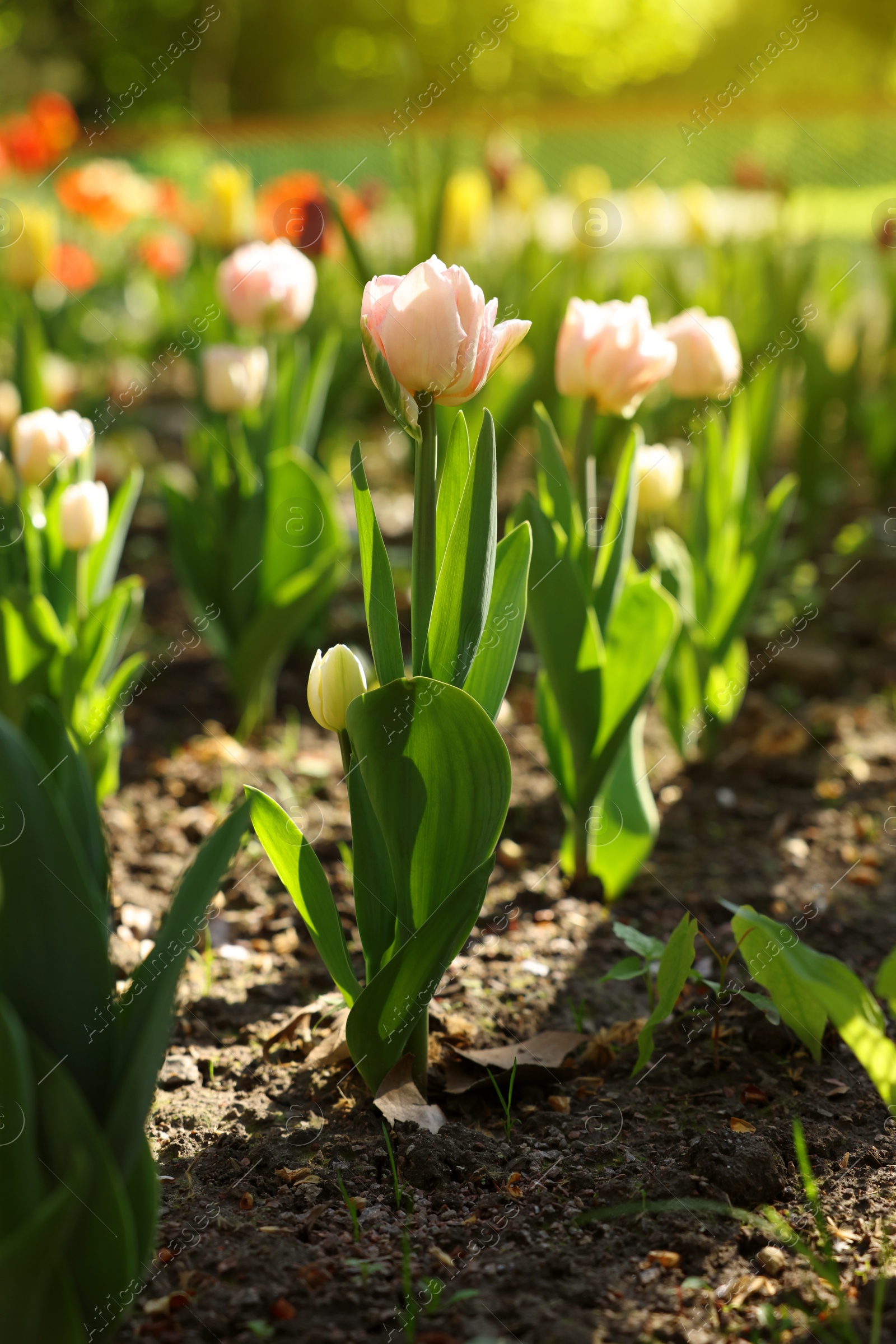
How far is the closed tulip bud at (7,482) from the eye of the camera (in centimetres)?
203

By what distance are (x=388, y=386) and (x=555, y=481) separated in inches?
24.5

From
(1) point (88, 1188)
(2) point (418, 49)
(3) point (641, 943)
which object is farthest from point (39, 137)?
(2) point (418, 49)

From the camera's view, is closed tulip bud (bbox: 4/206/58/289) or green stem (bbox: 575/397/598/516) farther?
closed tulip bud (bbox: 4/206/58/289)

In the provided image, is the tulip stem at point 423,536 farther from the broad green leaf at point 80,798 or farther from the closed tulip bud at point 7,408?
the closed tulip bud at point 7,408

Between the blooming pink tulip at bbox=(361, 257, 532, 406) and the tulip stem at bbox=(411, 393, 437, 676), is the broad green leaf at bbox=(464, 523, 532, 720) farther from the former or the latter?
the blooming pink tulip at bbox=(361, 257, 532, 406)

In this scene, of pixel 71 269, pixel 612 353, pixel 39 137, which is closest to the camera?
pixel 612 353

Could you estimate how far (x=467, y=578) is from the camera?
1.12 m

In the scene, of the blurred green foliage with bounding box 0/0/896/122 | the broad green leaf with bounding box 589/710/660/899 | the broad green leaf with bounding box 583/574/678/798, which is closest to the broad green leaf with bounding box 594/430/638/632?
the broad green leaf with bounding box 583/574/678/798

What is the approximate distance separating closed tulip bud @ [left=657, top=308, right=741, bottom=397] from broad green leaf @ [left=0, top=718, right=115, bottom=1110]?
1.35 meters

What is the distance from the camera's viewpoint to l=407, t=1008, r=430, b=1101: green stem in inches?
50.0

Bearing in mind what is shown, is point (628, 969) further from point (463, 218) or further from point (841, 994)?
point (463, 218)

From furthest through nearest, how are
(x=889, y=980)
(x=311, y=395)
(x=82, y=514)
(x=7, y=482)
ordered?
(x=311, y=395) → (x=7, y=482) → (x=82, y=514) → (x=889, y=980)

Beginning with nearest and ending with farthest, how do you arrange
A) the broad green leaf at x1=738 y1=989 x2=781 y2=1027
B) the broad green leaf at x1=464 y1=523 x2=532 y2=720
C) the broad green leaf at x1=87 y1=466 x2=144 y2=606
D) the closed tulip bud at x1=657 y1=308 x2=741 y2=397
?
the broad green leaf at x1=464 y1=523 x2=532 y2=720
the broad green leaf at x1=738 y1=989 x2=781 y2=1027
the closed tulip bud at x1=657 y1=308 x2=741 y2=397
the broad green leaf at x1=87 y1=466 x2=144 y2=606

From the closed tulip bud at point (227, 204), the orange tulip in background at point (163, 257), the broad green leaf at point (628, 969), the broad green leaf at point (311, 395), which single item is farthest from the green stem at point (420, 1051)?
the orange tulip in background at point (163, 257)
